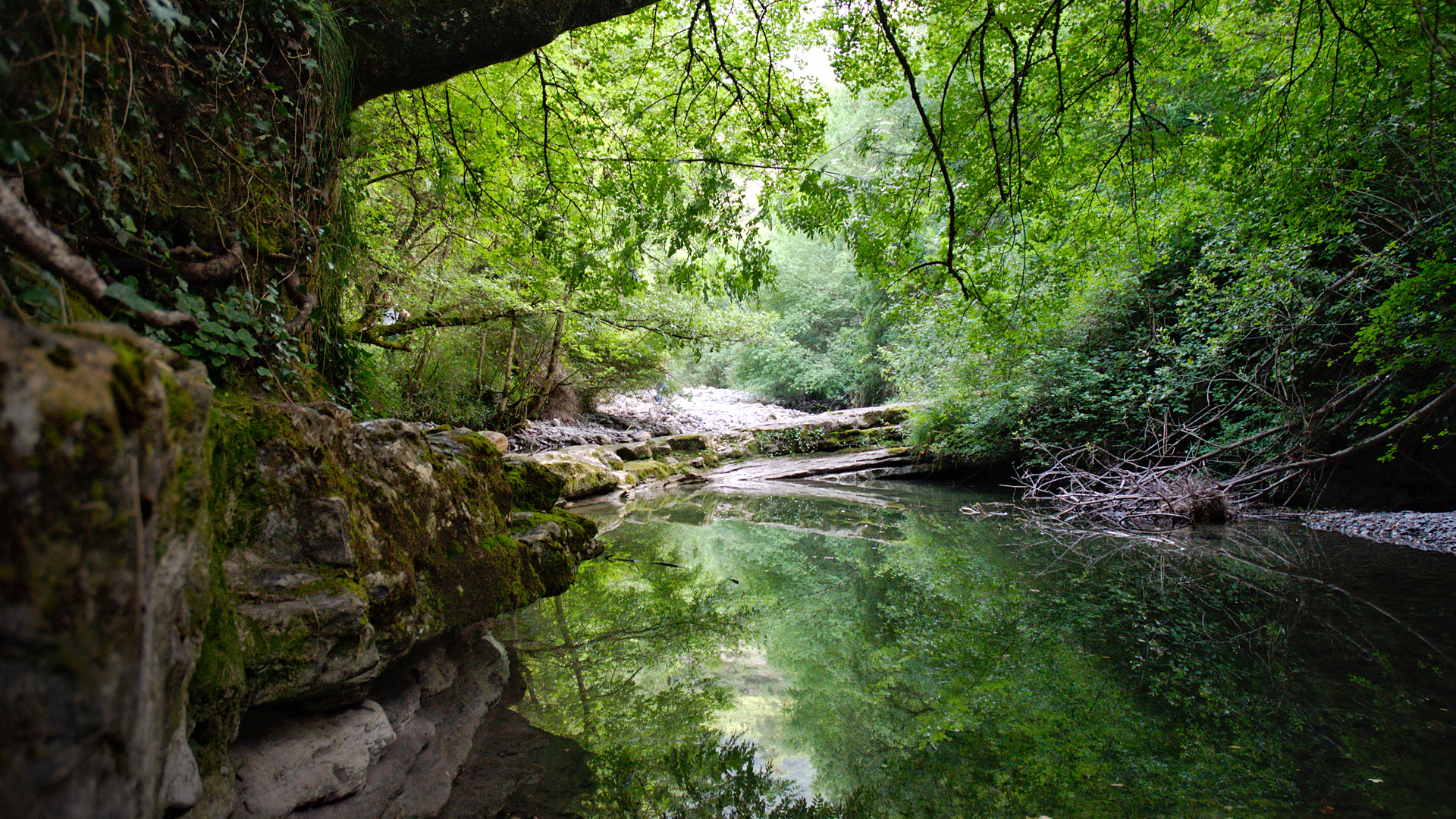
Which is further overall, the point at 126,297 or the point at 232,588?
the point at 232,588

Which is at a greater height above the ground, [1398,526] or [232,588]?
[232,588]

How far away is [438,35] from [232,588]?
8.86 feet

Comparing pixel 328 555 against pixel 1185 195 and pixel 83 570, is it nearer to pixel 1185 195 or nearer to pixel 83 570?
pixel 83 570

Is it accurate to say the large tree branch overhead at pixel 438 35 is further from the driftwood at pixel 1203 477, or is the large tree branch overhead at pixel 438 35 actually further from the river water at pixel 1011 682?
the driftwood at pixel 1203 477

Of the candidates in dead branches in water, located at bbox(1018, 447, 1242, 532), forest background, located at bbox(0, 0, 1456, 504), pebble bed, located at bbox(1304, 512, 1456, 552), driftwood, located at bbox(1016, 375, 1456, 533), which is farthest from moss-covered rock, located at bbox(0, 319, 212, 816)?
pebble bed, located at bbox(1304, 512, 1456, 552)

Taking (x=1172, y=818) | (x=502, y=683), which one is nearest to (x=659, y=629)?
(x=502, y=683)

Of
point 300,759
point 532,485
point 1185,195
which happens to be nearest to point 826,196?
point 532,485

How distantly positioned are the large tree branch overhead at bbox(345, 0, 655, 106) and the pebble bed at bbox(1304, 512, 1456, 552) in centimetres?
807

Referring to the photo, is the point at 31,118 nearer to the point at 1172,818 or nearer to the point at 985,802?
the point at 985,802

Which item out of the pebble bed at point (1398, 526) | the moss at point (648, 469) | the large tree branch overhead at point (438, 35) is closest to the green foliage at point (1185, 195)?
the pebble bed at point (1398, 526)

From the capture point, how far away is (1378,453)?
693 centimetres

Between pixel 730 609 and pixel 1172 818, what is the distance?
258cm

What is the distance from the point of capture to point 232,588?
168 centimetres

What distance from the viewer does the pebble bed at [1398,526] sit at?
218 inches
